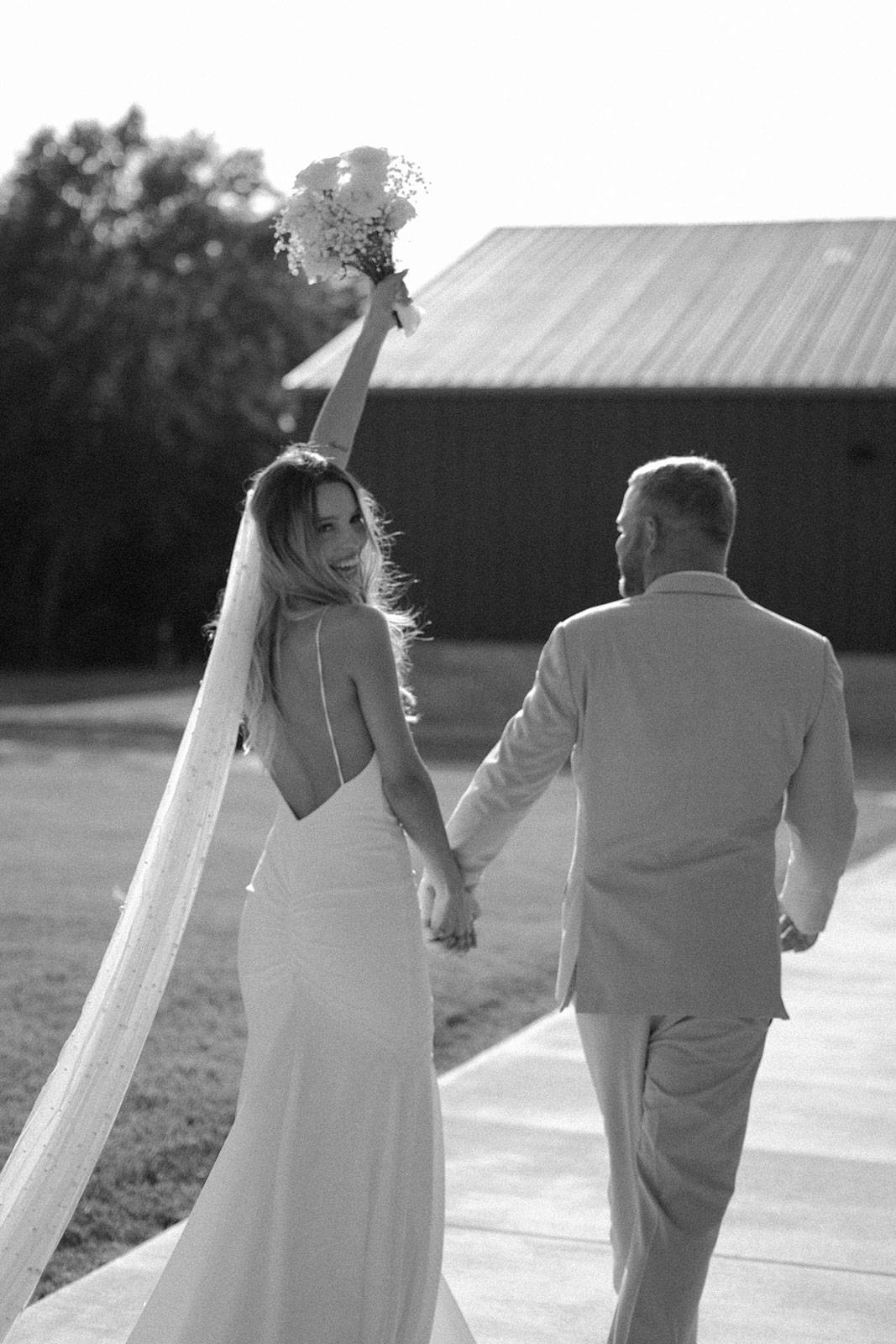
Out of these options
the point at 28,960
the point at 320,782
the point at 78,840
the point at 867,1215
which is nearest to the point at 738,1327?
the point at 867,1215

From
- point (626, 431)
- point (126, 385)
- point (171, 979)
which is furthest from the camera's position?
point (126, 385)

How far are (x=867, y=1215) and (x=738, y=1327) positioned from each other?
1.05m

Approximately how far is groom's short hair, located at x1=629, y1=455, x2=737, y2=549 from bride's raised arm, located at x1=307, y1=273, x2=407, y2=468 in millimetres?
676

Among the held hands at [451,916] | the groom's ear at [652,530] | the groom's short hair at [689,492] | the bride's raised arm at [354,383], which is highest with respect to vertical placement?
the bride's raised arm at [354,383]

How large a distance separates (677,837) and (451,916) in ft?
1.60

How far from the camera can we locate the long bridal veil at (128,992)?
3.99 m

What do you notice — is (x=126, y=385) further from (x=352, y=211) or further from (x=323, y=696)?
(x=323, y=696)

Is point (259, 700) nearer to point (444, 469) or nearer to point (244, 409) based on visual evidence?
point (444, 469)

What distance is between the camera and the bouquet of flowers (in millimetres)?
4531

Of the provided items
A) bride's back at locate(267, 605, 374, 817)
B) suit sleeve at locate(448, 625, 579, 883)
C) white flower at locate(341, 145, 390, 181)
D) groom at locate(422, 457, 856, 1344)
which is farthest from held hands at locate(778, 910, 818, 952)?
white flower at locate(341, 145, 390, 181)

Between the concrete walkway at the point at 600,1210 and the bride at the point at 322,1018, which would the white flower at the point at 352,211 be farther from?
the concrete walkway at the point at 600,1210

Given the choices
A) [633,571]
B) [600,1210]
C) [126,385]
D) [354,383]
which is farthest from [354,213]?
[126,385]

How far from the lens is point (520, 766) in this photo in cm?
424

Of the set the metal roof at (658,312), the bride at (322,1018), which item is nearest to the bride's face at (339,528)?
the bride at (322,1018)
